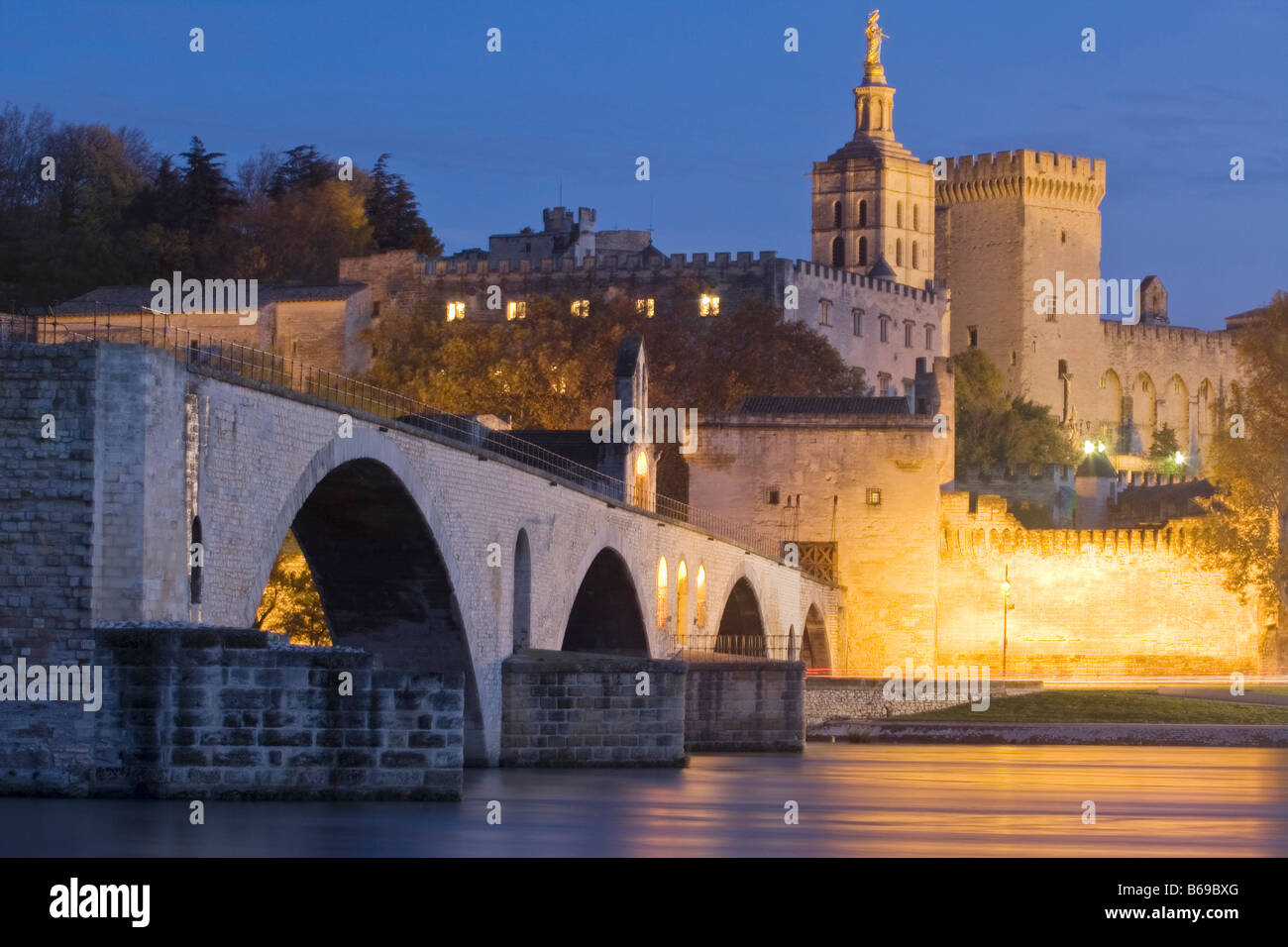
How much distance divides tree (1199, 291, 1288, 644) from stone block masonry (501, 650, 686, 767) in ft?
115

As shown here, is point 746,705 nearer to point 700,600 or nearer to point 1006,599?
point 700,600

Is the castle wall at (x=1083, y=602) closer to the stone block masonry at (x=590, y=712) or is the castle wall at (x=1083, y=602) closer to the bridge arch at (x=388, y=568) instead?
the stone block masonry at (x=590, y=712)

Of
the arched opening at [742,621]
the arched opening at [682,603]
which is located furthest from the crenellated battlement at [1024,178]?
the arched opening at [682,603]

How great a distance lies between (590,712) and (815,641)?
36.3 metres

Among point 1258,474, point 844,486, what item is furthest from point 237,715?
point 844,486

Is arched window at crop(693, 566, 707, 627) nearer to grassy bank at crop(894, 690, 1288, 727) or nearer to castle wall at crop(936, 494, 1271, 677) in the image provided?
grassy bank at crop(894, 690, 1288, 727)

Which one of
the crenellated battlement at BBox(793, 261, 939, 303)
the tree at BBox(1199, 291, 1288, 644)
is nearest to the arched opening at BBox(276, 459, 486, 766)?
the tree at BBox(1199, 291, 1288, 644)

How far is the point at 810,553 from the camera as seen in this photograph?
7406 centimetres

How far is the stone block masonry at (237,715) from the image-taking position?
24328 millimetres

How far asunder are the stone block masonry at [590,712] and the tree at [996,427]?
60.7 m

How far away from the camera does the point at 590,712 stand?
3750 centimetres
